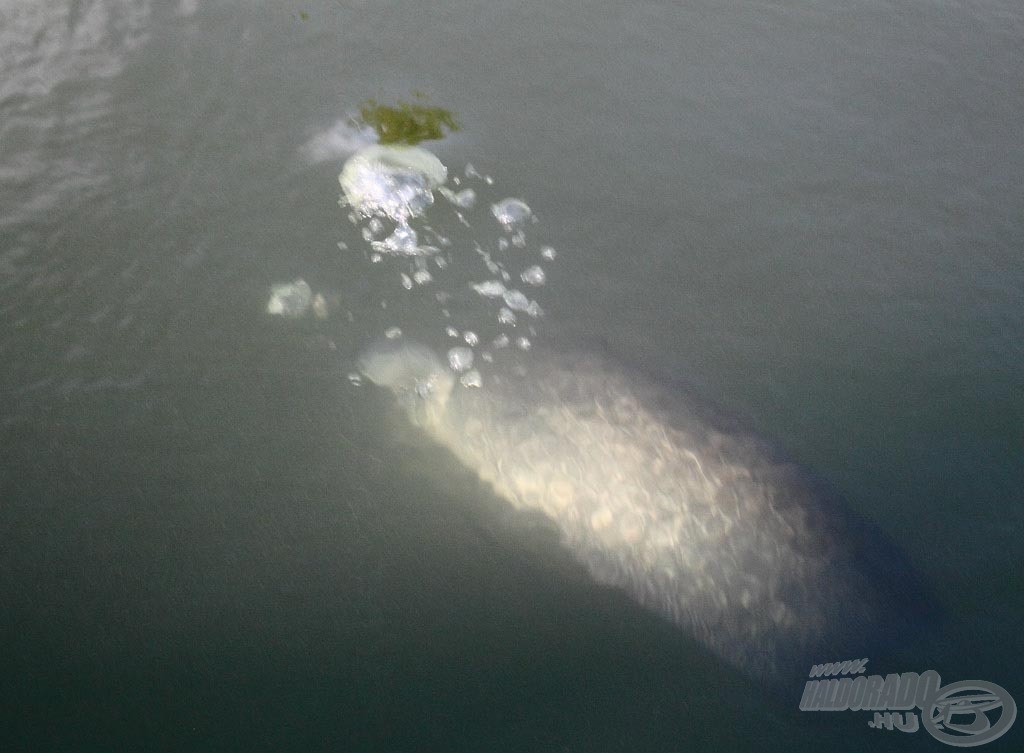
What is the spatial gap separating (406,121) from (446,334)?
1.45 m

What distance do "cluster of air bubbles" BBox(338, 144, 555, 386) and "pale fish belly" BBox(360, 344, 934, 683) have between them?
288 mm

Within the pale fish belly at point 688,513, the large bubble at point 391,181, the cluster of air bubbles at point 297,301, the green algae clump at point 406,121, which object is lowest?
the pale fish belly at point 688,513

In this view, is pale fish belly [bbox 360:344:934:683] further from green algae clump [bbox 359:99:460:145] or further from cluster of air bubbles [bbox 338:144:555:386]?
green algae clump [bbox 359:99:460:145]

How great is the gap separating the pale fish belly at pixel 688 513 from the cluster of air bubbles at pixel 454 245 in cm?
29

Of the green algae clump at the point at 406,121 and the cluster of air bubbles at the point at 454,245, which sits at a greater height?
the green algae clump at the point at 406,121

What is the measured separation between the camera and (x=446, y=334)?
3562mm

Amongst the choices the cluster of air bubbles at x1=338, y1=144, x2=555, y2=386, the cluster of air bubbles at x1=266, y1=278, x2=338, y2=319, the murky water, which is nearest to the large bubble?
the cluster of air bubbles at x1=338, y1=144, x2=555, y2=386

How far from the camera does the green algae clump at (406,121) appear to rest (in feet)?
14.1

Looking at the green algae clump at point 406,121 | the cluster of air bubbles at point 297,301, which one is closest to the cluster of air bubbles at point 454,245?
the green algae clump at point 406,121

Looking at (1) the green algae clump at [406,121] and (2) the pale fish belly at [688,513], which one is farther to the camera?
(1) the green algae clump at [406,121]

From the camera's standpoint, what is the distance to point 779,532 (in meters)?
2.96

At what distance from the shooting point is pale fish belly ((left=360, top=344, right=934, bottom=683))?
284cm

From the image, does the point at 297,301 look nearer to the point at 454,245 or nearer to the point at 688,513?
the point at 454,245

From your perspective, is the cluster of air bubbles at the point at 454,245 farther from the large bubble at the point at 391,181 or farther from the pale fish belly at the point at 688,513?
the pale fish belly at the point at 688,513
